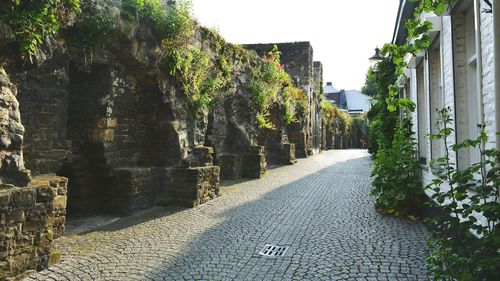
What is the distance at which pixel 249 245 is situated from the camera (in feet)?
17.1

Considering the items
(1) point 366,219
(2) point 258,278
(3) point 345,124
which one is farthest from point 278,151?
(3) point 345,124

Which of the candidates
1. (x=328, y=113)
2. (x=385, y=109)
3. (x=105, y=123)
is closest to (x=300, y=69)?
(x=328, y=113)

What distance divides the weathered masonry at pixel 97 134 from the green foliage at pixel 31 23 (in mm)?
137

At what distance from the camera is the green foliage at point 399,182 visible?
22.5 ft

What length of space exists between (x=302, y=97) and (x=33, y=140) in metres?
16.7

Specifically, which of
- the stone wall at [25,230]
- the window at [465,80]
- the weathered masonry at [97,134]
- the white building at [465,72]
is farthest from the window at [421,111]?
the stone wall at [25,230]

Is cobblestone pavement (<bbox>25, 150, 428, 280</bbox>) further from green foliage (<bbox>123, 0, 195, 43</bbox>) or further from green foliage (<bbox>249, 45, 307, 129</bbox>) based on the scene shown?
green foliage (<bbox>249, 45, 307, 129</bbox>)

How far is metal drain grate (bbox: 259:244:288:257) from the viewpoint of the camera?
4812mm

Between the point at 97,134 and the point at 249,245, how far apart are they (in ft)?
11.2

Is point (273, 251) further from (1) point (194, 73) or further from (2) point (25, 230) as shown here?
(1) point (194, 73)

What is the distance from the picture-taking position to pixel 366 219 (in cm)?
674

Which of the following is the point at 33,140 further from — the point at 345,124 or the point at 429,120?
the point at 345,124

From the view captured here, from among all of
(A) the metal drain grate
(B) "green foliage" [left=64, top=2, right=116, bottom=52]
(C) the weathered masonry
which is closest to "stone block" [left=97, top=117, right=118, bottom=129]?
(C) the weathered masonry

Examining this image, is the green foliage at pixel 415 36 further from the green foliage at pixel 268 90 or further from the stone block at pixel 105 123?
the green foliage at pixel 268 90
